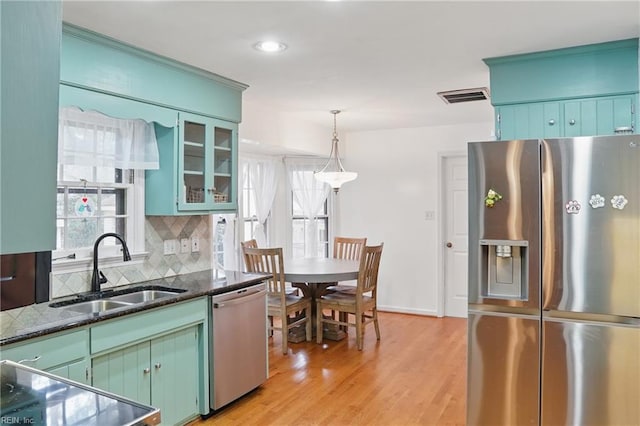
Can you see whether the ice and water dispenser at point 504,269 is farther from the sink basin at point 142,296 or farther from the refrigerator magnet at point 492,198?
the sink basin at point 142,296

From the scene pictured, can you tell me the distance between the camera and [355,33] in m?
2.55

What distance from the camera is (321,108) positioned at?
457 cm

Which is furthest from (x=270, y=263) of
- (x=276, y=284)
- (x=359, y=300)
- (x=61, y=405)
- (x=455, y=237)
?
(x=61, y=405)

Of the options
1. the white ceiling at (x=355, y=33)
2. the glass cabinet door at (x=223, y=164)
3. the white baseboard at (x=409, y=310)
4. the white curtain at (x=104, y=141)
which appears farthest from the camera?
the white baseboard at (x=409, y=310)

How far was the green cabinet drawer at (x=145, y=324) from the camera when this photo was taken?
2262 millimetres

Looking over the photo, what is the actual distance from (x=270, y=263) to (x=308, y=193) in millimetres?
1868

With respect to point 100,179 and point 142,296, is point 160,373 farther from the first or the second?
point 100,179

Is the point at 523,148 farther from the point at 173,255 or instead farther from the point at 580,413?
the point at 173,255

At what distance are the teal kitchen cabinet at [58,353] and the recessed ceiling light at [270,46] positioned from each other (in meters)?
1.85

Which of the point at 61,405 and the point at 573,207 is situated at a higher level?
the point at 573,207

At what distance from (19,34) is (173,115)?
2.41 metres

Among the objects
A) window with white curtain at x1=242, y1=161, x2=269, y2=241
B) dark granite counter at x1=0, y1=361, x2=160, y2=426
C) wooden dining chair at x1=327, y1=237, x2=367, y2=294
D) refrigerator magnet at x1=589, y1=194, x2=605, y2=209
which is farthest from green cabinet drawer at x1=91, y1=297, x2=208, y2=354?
wooden dining chair at x1=327, y1=237, x2=367, y2=294

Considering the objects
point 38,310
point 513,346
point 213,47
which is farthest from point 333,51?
point 38,310

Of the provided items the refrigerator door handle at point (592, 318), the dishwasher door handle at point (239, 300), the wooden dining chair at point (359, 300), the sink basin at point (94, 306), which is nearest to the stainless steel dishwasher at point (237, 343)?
the dishwasher door handle at point (239, 300)
